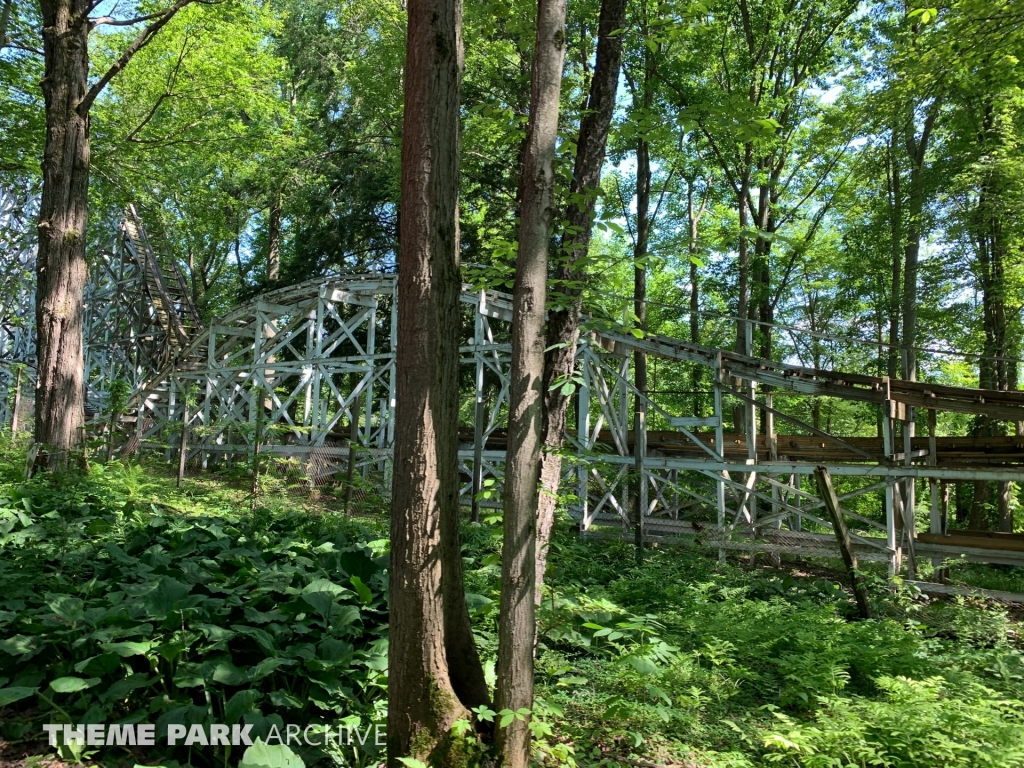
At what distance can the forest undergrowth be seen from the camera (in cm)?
328

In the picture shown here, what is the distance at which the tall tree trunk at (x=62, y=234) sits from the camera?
8961 mm

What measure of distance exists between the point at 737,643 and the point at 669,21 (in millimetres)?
4406

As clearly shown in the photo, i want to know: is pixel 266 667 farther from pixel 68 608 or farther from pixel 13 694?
pixel 68 608

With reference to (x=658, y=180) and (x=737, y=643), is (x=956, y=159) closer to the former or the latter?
(x=658, y=180)

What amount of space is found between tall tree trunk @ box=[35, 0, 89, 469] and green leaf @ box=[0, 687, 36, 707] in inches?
266

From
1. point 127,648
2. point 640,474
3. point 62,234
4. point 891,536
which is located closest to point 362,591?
point 127,648

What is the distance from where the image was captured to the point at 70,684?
311 centimetres

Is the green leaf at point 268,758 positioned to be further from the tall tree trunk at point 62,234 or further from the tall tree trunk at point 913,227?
the tall tree trunk at point 913,227

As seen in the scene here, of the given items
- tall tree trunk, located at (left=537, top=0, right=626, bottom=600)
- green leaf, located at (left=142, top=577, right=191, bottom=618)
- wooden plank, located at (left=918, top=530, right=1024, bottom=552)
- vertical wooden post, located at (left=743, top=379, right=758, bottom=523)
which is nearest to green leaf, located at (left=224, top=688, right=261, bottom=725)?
green leaf, located at (left=142, top=577, right=191, bottom=618)

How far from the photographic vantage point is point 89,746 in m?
3.20

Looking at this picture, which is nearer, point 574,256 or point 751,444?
point 574,256

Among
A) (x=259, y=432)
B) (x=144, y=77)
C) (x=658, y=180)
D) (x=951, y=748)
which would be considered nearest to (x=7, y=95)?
(x=144, y=77)

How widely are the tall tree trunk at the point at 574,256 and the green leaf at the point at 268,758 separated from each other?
5.33ft

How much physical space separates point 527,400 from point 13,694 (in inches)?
107
